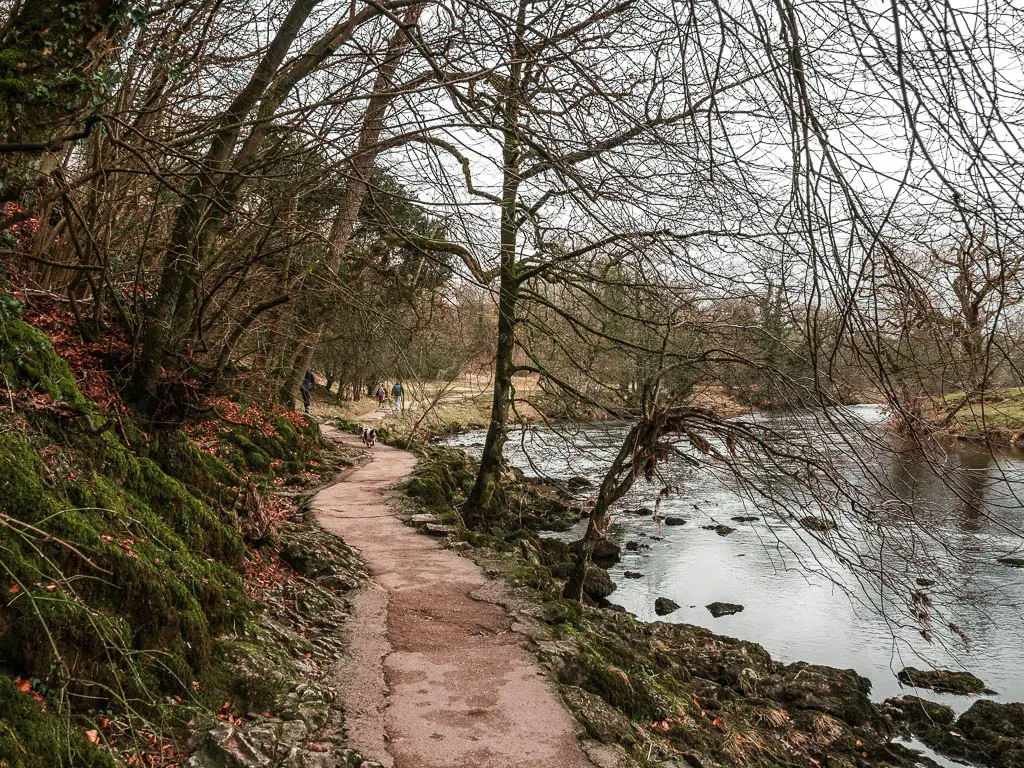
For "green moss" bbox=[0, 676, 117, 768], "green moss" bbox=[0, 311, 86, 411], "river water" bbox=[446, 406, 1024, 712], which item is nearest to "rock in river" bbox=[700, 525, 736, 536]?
"river water" bbox=[446, 406, 1024, 712]

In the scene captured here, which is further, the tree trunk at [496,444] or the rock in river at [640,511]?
the rock in river at [640,511]

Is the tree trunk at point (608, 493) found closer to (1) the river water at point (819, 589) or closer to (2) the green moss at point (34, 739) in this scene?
(1) the river water at point (819, 589)

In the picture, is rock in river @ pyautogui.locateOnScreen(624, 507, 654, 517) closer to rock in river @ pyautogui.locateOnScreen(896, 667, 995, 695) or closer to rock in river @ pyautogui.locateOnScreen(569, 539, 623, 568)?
rock in river @ pyautogui.locateOnScreen(569, 539, 623, 568)

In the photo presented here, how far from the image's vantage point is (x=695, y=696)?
24.6 feet

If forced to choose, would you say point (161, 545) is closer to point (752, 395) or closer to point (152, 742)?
point (152, 742)

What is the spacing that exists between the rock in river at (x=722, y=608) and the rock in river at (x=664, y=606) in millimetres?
571

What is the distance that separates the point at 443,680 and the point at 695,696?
3386mm

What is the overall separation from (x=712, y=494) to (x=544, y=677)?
14333mm

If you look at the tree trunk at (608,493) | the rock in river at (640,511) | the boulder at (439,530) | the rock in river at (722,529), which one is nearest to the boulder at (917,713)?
the tree trunk at (608,493)

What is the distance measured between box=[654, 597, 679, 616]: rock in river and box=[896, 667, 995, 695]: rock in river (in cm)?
335

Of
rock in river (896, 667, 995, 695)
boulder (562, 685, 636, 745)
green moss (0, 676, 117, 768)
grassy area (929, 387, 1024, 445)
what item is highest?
grassy area (929, 387, 1024, 445)

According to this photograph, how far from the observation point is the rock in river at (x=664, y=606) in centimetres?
1124

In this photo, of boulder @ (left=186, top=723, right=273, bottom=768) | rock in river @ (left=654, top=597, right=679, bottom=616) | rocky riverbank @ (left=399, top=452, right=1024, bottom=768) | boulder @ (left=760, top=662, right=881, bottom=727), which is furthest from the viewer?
rock in river @ (left=654, top=597, right=679, bottom=616)

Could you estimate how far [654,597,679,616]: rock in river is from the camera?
11.2 metres
